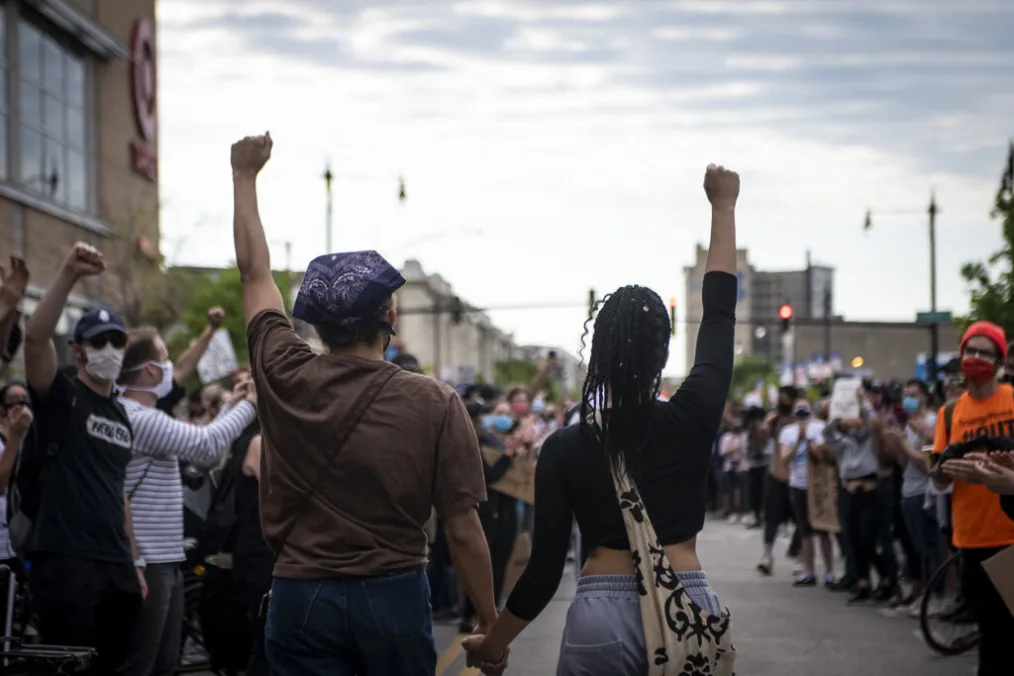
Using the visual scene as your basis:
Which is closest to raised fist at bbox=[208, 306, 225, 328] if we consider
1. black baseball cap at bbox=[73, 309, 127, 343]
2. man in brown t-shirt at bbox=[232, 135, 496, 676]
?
black baseball cap at bbox=[73, 309, 127, 343]

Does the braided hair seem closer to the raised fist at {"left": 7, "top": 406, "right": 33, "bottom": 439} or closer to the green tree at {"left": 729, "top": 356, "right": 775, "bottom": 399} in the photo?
the raised fist at {"left": 7, "top": 406, "right": 33, "bottom": 439}

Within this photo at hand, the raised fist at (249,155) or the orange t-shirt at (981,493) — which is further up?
the raised fist at (249,155)

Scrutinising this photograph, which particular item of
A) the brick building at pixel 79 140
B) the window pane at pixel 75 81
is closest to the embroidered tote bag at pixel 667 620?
the brick building at pixel 79 140

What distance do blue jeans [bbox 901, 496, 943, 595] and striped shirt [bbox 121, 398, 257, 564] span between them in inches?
325

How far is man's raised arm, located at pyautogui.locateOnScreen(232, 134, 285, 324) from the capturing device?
4.28 meters

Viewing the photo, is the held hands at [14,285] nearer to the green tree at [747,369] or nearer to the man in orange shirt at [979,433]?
the man in orange shirt at [979,433]

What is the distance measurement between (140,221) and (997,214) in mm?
20720

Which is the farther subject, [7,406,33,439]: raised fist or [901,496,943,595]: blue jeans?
[901,496,943,595]: blue jeans

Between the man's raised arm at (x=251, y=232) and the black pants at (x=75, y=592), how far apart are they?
2.06m

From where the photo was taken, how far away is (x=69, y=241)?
35156 millimetres

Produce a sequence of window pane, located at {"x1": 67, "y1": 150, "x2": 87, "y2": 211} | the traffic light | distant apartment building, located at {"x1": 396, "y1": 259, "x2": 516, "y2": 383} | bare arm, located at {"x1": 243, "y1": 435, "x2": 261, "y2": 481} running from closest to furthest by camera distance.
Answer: bare arm, located at {"x1": 243, "y1": 435, "x2": 261, "y2": 481}
window pane, located at {"x1": 67, "y1": 150, "x2": 87, "y2": 211}
the traffic light
distant apartment building, located at {"x1": 396, "y1": 259, "x2": 516, "y2": 383}

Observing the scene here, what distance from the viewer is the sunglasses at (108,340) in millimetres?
6137

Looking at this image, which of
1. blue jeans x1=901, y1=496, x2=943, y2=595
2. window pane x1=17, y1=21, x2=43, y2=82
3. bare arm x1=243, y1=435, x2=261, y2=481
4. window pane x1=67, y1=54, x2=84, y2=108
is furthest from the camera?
window pane x1=67, y1=54, x2=84, y2=108

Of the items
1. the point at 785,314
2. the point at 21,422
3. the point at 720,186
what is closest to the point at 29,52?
the point at 785,314
